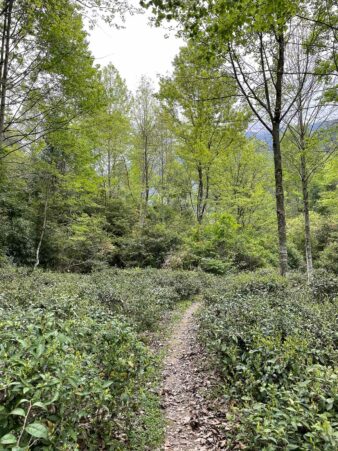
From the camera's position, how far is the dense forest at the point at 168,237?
209cm

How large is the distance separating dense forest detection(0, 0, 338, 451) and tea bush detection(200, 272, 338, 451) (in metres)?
0.02

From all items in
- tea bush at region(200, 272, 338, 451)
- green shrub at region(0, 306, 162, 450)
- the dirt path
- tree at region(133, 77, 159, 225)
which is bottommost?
the dirt path

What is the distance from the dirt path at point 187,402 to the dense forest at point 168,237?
0.14ft

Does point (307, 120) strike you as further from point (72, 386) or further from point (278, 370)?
point (72, 386)

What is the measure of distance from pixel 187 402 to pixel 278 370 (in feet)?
4.75

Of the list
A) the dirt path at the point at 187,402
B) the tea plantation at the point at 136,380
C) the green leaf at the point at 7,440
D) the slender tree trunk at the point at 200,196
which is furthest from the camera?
the slender tree trunk at the point at 200,196

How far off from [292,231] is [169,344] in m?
16.1

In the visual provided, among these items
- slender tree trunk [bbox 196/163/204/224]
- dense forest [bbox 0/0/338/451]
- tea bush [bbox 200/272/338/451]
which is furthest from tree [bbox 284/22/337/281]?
slender tree trunk [bbox 196/163/204/224]

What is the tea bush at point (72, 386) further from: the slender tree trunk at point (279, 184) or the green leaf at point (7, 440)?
the slender tree trunk at point (279, 184)

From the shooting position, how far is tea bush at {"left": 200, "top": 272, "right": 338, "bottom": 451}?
192 cm

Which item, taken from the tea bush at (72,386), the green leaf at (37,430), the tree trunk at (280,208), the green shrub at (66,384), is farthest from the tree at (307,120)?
the green leaf at (37,430)

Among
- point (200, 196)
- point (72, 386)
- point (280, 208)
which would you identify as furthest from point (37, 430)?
point (200, 196)

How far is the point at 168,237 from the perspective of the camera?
1659cm

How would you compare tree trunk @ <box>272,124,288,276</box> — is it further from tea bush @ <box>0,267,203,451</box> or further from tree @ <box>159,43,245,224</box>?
tea bush @ <box>0,267,203,451</box>
